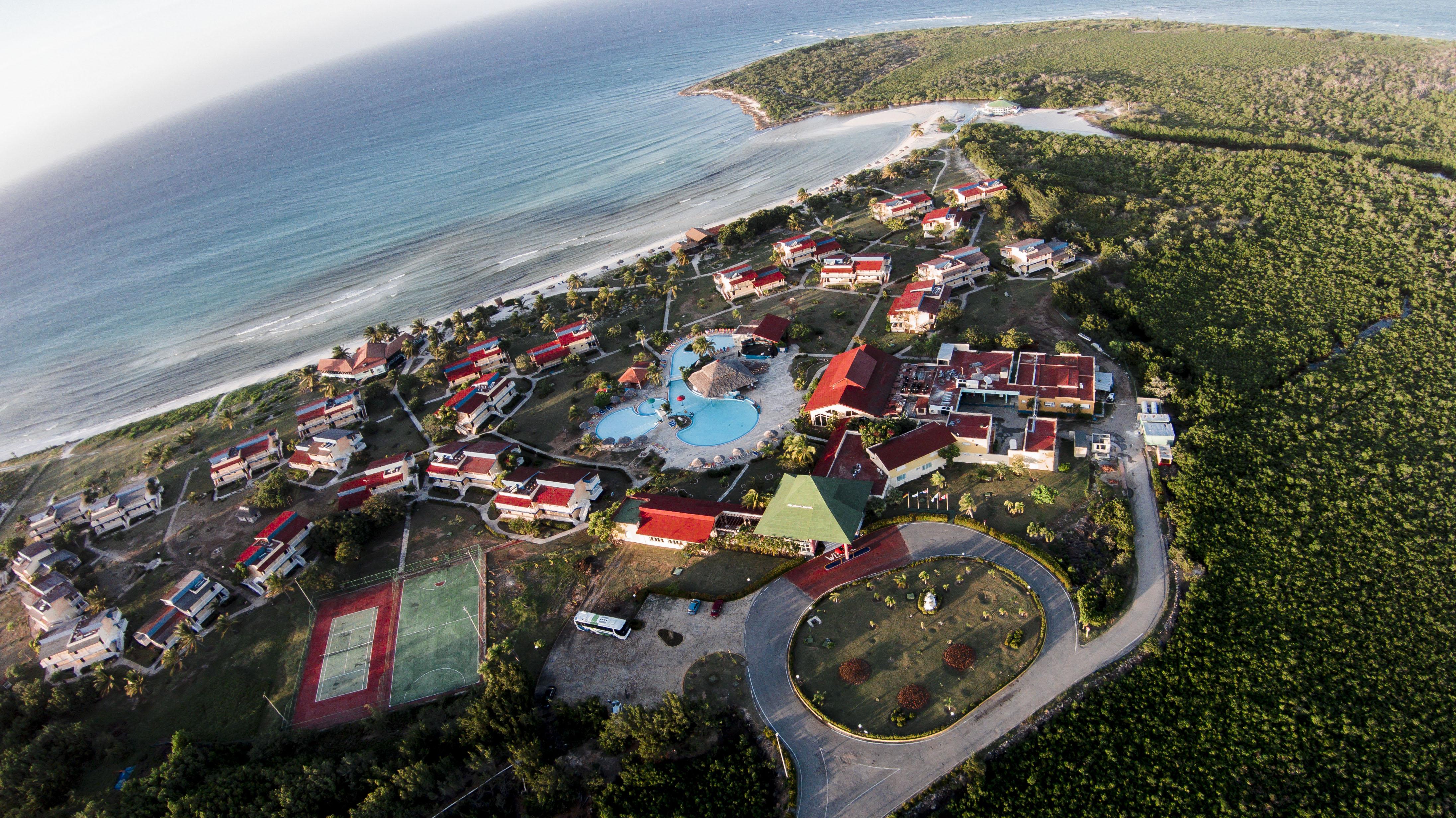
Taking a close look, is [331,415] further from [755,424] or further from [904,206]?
[904,206]

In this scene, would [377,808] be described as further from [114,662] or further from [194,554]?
[194,554]

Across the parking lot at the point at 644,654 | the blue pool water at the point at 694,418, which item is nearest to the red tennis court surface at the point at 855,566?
the parking lot at the point at 644,654

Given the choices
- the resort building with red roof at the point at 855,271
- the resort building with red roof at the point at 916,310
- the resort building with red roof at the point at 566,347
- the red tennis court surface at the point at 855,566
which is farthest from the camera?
the resort building with red roof at the point at 855,271

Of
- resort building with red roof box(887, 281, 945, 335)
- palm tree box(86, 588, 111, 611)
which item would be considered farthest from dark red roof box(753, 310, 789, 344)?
palm tree box(86, 588, 111, 611)

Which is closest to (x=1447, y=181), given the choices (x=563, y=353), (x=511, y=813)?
(x=563, y=353)

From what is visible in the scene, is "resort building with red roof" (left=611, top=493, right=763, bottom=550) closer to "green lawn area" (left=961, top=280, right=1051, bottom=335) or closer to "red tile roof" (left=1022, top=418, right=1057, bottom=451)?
"red tile roof" (left=1022, top=418, right=1057, bottom=451)

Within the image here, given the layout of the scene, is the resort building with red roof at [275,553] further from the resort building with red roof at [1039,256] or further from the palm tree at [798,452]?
the resort building with red roof at [1039,256]
